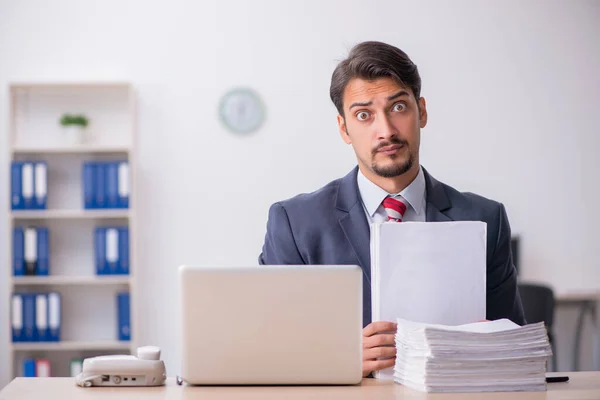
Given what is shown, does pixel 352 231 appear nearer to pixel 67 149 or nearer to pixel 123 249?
pixel 123 249

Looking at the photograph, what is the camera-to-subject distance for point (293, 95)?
525cm

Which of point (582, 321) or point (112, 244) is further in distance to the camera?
point (582, 321)

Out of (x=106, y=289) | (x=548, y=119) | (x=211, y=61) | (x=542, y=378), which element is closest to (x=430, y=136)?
(x=548, y=119)

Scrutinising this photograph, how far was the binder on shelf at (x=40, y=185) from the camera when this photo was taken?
485 cm

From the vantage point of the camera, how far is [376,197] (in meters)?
2.40

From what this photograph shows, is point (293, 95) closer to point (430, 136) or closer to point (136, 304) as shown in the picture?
point (430, 136)

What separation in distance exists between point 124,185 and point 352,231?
277 cm

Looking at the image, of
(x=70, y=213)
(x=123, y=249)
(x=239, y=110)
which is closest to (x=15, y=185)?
(x=70, y=213)

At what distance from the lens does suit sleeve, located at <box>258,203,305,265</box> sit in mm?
2424

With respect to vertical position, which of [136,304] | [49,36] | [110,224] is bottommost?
[136,304]

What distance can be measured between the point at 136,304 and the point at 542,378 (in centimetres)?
349

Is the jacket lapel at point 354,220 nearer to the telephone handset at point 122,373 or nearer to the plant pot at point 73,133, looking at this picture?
the telephone handset at point 122,373

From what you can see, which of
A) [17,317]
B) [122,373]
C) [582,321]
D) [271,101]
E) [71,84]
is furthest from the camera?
[582,321]

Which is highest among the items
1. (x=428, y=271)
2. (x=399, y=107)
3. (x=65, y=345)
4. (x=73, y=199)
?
(x=399, y=107)
